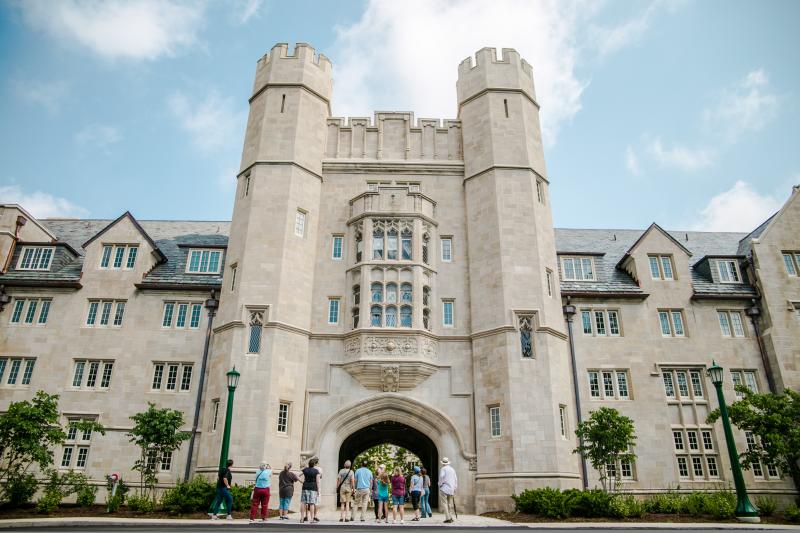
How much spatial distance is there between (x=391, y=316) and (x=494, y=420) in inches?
247

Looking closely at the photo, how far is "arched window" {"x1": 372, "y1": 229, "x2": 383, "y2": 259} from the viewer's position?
2591cm

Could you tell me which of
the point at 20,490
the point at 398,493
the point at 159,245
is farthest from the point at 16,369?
the point at 398,493

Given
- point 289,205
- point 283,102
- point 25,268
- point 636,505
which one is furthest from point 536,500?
point 25,268

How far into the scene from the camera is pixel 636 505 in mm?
19469

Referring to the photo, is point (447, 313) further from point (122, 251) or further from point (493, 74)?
point (122, 251)

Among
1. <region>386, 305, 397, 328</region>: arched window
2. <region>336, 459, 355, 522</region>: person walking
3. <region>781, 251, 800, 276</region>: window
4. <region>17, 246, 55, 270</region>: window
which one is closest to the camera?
<region>336, 459, 355, 522</region>: person walking

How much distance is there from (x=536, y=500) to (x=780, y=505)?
1338 centimetres

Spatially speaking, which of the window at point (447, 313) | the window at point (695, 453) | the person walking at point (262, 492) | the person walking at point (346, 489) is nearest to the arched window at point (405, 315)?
the window at point (447, 313)

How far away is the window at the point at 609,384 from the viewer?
26547mm

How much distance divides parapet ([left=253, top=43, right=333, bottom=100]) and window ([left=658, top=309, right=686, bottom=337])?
69.5ft

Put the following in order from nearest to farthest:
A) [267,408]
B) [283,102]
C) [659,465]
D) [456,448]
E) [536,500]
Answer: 1. [536,500]
2. [267,408]
3. [456,448]
4. [659,465]
5. [283,102]

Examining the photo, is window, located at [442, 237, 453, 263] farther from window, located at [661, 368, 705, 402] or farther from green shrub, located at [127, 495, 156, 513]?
green shrub, located at [127, 495, 156, 513]

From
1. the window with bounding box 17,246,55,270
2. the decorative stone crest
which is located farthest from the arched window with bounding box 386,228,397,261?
the window with bounding box 17,246,55,270

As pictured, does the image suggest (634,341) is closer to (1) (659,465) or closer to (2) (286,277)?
(1) (659,465)
